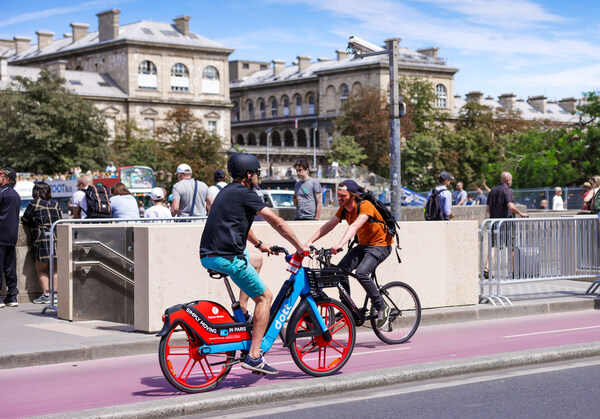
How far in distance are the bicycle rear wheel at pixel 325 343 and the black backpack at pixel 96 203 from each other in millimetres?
7247

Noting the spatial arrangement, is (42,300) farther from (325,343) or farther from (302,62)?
(302,62)

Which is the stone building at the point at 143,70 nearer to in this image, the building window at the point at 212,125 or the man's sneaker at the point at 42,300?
the building window at the point at 212,125

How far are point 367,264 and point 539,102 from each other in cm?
14963

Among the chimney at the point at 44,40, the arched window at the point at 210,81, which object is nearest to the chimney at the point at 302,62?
the arched window at the point at 210,81

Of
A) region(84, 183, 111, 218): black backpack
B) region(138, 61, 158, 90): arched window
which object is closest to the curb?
region(84, 183, 111, 218): black backpack

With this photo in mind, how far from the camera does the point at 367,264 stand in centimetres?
1025

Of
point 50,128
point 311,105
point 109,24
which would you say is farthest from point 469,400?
point 311,105

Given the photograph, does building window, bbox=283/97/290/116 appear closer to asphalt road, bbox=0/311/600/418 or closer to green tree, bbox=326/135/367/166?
green tree, bbox=326/135/367/166

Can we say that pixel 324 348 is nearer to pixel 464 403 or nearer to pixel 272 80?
pixel 464 403

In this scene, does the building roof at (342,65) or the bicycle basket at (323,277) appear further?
the building roof at (342,65)

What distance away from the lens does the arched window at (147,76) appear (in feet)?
337

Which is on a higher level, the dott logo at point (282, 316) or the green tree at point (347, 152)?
the green tree at point (347, 152)

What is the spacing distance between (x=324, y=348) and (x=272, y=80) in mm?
123788

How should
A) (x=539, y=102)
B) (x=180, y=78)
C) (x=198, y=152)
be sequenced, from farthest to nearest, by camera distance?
(x=539, y=102) → (x=180, y=78) → (x=198, y=152)
